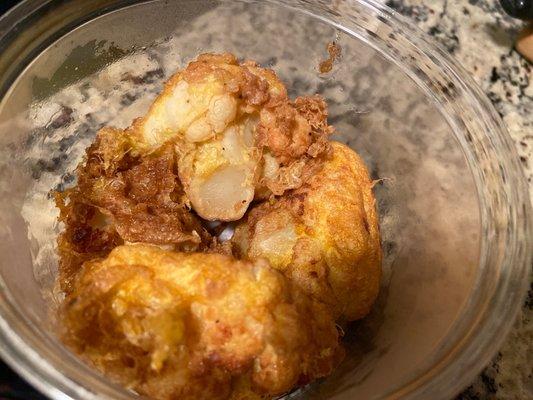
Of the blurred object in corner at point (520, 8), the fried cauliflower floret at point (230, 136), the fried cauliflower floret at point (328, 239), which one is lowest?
the fried cauliflower floret at point (328, 239)

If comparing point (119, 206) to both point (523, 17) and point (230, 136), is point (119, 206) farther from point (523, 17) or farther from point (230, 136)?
point (523, 17)

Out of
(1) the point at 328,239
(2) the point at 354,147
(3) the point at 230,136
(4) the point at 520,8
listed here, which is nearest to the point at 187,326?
(1) the point at 328,239

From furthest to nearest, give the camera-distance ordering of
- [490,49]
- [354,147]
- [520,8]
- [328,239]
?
[490,49] → [520,8] → [354,147] → [328,239]

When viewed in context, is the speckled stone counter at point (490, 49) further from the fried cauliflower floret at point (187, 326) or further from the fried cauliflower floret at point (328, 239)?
the fried cauliflower floret at point (187, 326)

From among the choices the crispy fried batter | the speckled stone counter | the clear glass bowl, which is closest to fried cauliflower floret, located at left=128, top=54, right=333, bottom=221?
the crispy fried batter

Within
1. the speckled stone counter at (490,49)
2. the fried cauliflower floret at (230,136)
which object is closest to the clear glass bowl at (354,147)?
the fried cauliflower floret at (230,136)

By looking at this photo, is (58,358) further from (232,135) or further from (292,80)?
(292,80)

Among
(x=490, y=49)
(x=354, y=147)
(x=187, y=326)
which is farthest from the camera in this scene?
(x=490, y=49)
